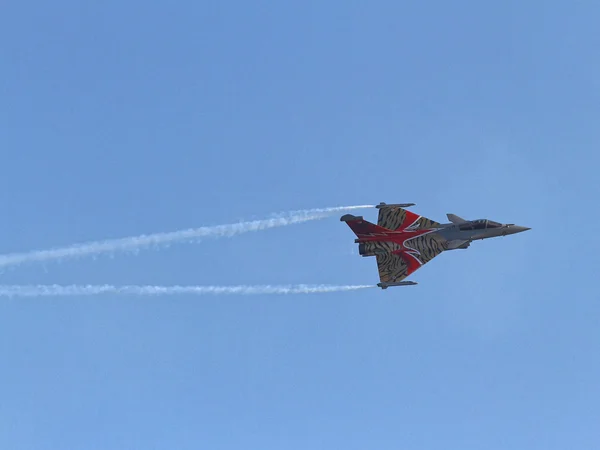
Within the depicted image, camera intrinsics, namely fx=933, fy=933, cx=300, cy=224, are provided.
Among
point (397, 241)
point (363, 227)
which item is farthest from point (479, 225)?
point (363, 227)

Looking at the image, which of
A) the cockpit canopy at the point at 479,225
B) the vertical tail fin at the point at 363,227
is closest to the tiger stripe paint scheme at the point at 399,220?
the vertical tail fin at the point at 363,227

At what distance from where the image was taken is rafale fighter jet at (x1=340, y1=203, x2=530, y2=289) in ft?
264

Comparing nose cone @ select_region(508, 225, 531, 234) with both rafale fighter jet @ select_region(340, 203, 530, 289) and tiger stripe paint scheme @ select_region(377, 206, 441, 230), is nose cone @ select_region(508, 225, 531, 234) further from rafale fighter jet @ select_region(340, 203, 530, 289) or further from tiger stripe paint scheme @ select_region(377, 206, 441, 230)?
tiger stripe paint scheme @ select_region(377, 206, 441, 230)

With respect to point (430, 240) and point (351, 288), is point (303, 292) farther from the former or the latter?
point (430, 240)

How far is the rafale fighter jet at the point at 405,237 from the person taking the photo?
3169 inches

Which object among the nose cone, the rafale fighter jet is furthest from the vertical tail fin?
the nose cone

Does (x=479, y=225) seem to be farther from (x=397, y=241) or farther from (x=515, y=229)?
(x=397, y=241)

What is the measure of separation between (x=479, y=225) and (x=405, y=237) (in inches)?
253

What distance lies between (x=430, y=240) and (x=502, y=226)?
6.27 m

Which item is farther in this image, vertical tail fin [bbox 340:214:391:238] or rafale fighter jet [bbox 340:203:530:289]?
vertical tail fin [bbox 340:214:391:238]

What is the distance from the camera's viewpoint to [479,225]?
80000mm

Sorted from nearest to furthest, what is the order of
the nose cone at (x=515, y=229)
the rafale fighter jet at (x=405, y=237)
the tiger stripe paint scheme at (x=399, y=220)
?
the nose cone at (x=515, y=229) → the rafale fighter jet at (x=405, y=237) → the tiger stripe paint scheme at (x=399, y=220)

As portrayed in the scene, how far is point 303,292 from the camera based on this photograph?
8012 cm

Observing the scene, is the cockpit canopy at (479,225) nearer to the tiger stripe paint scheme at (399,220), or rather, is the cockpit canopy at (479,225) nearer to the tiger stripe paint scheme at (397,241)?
the tiger stripe paint scheme at (397,241)
